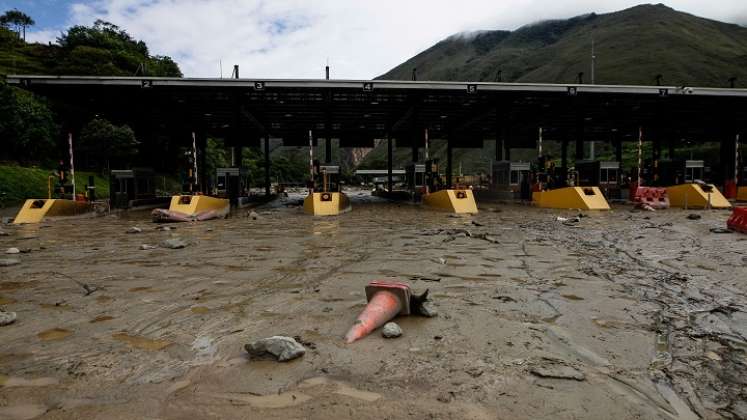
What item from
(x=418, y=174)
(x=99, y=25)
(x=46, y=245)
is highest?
(x=99, y=25)

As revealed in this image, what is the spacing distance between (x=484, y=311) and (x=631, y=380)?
128cm

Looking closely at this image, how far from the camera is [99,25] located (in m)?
53.5

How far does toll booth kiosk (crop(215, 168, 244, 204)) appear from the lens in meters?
20.7

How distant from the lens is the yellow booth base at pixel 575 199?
1559 centimetres

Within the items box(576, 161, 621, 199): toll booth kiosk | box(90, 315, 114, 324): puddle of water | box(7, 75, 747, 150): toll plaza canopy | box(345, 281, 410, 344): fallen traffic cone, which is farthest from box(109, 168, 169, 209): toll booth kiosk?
box(576, 161, 621, 199): toll booth kiosk

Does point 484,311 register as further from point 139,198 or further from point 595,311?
point 139,198

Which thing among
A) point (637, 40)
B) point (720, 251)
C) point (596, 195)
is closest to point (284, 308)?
point (720, 251)

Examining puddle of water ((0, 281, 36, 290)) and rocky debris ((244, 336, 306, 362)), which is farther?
puddle of water ((0, 281, 36, 290))

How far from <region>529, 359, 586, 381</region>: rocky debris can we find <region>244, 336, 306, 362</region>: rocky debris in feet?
4.43

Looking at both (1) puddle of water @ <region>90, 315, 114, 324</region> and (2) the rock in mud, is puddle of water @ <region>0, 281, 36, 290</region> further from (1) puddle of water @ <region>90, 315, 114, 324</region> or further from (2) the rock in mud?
(2) the rock in mud

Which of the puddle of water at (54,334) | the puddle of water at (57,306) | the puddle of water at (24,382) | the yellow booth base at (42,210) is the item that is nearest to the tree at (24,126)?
the yellow booth base at (42,210)

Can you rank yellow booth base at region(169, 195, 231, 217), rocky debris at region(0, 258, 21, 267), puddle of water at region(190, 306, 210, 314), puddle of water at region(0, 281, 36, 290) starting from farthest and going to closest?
yellow booth base at region(169, 195, 231, 217), rocky debris at region(0, 258, 21, 267), puddle of water at region(0, 281, 36, 290), puddle of water at region(190, 306, 210, 314)

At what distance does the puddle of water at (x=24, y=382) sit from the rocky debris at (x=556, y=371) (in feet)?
8.49

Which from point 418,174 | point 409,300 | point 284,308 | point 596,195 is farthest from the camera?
point 418,174
